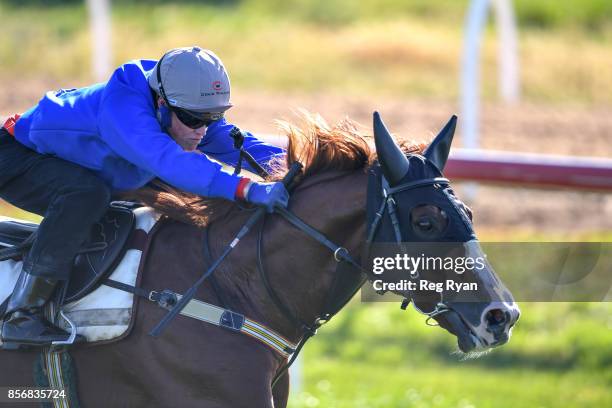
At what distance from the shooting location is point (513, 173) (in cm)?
750

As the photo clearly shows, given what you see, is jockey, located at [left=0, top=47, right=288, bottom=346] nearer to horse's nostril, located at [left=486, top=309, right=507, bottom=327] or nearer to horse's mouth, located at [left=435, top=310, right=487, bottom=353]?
horse's mouth, located at [left=435, top=310, right=487, bottom=353]

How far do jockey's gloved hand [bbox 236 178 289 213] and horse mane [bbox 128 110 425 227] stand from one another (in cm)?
22

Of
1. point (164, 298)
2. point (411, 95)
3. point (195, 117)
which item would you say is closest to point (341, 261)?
point (164, 298)

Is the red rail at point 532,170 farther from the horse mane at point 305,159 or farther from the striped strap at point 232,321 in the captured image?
the striped strap at point 232,321

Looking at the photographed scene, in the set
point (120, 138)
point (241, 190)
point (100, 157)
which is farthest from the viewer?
point (100, 157)

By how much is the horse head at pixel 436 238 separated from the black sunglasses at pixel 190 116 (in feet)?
2.71

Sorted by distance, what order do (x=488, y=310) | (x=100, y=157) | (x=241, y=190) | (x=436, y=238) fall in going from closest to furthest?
(x=488, y=310) → (x=436, y=238) → (x=241, y=190) → (x=100, y=157)

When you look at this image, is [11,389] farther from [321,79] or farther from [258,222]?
[321,79]

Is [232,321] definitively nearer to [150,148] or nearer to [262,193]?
[262,193]

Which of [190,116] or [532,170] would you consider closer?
[190,116]

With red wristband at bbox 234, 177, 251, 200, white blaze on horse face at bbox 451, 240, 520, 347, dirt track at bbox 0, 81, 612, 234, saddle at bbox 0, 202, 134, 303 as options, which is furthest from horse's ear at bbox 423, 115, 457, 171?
dirt track at bbox 0, 81, 612, 234

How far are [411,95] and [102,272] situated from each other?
46.0ft

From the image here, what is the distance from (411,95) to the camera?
59.2 ft

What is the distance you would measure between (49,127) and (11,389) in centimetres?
120
